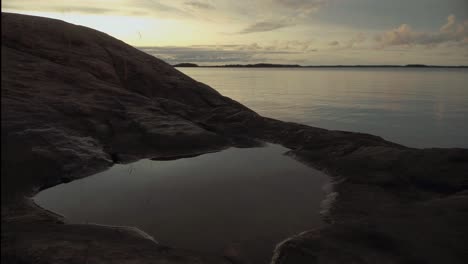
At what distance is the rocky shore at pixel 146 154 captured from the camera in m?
5.65

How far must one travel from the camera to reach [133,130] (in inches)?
562

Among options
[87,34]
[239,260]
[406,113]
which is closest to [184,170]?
[239,260]

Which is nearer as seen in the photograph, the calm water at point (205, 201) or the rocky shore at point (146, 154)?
the rocky shore at point (146, 154)

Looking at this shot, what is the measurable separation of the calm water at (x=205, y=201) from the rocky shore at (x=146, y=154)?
0.59 metres

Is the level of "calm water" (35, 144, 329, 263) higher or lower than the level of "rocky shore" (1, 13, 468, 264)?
lower

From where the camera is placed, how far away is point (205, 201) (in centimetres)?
935

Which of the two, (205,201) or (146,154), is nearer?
(205,201)

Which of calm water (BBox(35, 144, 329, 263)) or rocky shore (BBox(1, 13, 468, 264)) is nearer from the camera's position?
rocky shore (BBox(1, 13, 468, 264))

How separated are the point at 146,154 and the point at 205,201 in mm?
4730

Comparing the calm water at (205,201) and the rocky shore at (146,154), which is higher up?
the rocky shore at (146,154)

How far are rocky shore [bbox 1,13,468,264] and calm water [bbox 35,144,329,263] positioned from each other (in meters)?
0.59

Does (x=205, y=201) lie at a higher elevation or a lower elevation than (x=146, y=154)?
lower

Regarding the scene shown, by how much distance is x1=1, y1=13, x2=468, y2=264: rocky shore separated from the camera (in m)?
5.65

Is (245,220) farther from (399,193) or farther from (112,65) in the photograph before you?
(112,65)
